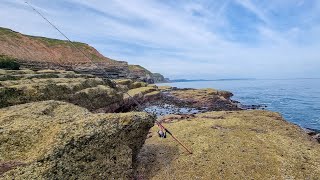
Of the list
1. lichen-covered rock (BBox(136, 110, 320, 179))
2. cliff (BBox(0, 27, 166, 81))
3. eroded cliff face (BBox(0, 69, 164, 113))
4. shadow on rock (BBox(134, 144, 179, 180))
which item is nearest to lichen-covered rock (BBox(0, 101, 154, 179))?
shadow on rock (BBox(134, 144, 179, 180))

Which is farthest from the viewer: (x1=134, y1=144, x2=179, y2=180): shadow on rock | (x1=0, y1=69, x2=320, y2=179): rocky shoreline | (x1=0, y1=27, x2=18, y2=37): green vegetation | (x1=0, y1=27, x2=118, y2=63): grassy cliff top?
(x1=0, y1=27, x2=18, y2=37): green vegetation

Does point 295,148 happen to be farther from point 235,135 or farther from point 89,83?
point 89,83

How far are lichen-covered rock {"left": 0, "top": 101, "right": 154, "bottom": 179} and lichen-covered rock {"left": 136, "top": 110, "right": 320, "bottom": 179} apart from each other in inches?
102

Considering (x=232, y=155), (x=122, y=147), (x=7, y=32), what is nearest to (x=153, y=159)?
(x=122, y=147)

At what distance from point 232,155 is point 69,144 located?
33.5ft

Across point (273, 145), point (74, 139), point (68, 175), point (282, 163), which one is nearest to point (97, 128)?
point (74, 139)

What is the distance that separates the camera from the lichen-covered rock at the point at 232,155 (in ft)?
52.9

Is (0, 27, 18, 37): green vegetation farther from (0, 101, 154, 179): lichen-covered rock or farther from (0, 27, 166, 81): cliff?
(0, 101, 154, 179): lichen-covered rock

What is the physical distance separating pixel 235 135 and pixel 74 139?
13000mm

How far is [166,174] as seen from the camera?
1633cm

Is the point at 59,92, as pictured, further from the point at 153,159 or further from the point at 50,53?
the point at 50,53

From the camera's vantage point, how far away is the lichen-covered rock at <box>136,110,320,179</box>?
635 inches

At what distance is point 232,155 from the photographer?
1797cm

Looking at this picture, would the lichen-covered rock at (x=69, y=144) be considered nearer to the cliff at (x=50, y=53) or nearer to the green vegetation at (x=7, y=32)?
the cliff at (x=50, y=53)
